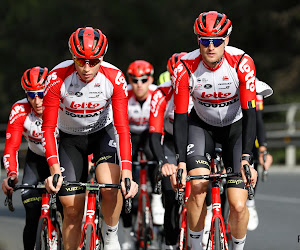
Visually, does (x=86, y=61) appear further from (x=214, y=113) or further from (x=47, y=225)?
(x=47, y=225)

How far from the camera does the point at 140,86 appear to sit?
11.1 metres

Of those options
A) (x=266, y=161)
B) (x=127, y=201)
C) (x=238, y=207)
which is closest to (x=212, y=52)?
(x=238, y=207)

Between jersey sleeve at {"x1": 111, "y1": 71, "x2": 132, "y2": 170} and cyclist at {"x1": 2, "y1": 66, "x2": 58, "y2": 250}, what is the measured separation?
119 cm

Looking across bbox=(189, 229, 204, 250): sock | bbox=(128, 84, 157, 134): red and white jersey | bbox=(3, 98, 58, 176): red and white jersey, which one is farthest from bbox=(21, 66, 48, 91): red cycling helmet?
bbox=(128, 84, 157, 134): red and white jersey

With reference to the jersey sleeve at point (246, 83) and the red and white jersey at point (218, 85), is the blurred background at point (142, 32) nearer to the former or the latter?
the red and white jersey at point (218, 85)

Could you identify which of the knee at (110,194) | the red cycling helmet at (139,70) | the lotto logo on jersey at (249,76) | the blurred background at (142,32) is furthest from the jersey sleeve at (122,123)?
the blurred background at (142,32)

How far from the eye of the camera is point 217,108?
786 centimetres

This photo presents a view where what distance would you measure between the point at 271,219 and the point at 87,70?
262 inches

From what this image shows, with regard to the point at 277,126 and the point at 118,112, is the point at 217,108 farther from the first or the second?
the point at 277,126

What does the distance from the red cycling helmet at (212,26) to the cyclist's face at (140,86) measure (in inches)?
146

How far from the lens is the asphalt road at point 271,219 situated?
35.2 ft

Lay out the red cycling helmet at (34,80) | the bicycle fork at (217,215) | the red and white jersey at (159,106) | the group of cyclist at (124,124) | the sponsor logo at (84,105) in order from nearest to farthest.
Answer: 1. the bicycle fork at (217,215)
2. the group of cyclist at (124,124)
3. the sponsor logo at (84,105)
4. the red cycling helmet at (34,80)
5. the red and white jersey at (159,106)

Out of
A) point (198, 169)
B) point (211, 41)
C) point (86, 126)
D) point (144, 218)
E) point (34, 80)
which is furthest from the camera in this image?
point (144, 218)

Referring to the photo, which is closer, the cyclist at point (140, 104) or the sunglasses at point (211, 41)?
the sunglasses at point (211, 41)
